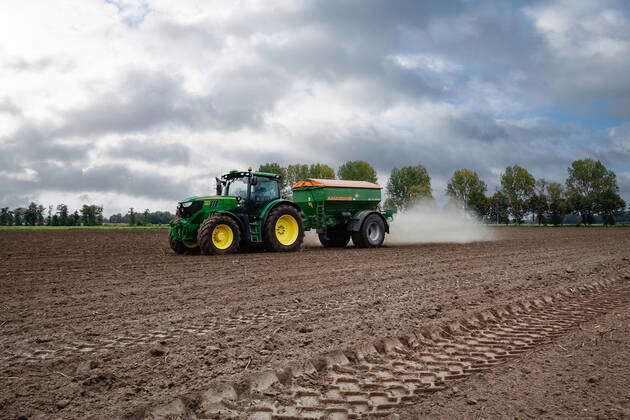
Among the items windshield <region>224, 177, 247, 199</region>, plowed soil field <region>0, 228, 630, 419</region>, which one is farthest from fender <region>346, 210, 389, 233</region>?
plowed soil field <region>0, 228, 630, 419</region>

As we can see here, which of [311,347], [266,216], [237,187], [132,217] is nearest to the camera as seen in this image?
[311,347]

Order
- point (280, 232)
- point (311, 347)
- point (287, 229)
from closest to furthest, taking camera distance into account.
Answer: point (311, 347)
point (280, 232)
point (287, 229)

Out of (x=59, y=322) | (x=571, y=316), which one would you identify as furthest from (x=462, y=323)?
(x=59, y=322)

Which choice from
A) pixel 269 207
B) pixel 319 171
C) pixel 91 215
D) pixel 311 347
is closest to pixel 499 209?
pixel 319 171

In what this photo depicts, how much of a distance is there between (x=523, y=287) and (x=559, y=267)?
366cm

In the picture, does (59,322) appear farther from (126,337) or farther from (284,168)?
(284,168)

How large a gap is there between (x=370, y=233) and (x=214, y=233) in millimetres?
6392

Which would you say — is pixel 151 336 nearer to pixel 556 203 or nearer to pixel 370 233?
pixel 370 233

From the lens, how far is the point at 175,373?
410 centimetres

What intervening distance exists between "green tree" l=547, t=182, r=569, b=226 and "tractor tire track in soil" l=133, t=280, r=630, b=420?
250ft

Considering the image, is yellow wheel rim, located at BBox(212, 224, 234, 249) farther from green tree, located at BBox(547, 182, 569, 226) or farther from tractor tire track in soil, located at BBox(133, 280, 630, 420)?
green tree, located at BBox(547, 182, 569, 226)

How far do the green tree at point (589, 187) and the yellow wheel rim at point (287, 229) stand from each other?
7587 cm

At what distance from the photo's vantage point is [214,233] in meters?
13.5

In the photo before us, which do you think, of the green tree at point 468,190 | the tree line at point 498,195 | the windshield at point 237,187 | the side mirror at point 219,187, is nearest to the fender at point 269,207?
the windshield at point 237,187
